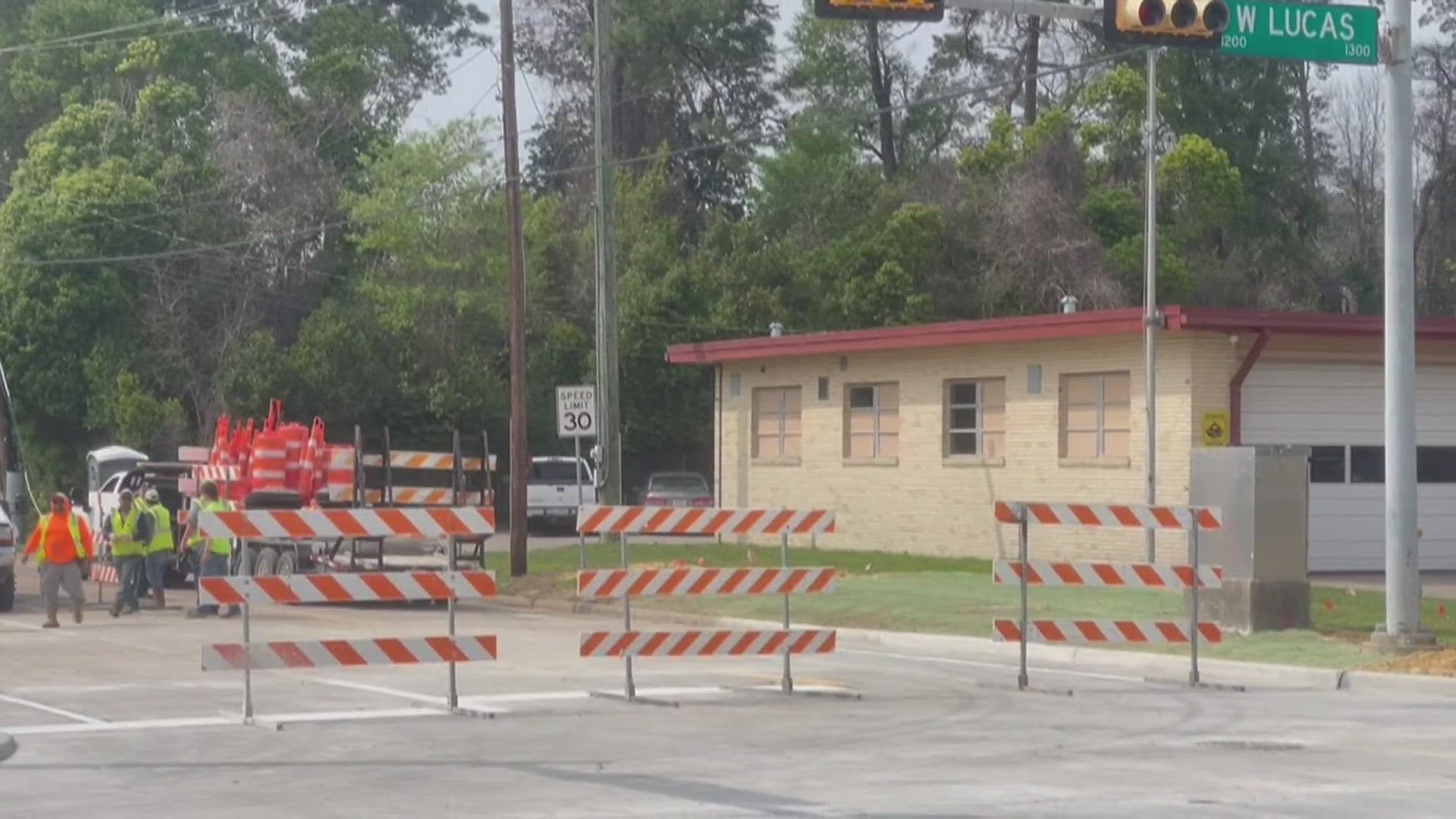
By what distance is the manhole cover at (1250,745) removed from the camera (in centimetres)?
1355

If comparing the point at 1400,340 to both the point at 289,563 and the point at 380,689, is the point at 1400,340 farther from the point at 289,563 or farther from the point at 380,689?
the point at 289,563

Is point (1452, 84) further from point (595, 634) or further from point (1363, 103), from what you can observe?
point (595, 634)

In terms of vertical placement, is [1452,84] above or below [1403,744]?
above

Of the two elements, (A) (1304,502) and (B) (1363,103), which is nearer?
(A) (1304,502)

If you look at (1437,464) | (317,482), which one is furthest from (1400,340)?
(317,482)

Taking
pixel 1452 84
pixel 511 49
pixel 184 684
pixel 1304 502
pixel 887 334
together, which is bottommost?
pixel 184 684

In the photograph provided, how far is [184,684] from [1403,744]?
959cm

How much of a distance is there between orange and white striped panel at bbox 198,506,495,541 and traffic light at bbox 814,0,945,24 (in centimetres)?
456

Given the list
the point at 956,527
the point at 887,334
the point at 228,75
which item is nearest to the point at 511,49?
the point at 887,334

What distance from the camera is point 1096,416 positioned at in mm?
32375

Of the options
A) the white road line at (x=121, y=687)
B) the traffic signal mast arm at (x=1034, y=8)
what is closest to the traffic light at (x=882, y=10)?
the traffic signal mast arm at (x=1034, y=8)

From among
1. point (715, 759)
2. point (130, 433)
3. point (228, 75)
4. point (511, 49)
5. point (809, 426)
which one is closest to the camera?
point (715, 759)

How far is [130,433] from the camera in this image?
49844 mm

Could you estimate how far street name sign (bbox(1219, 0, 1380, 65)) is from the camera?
18.2 m
